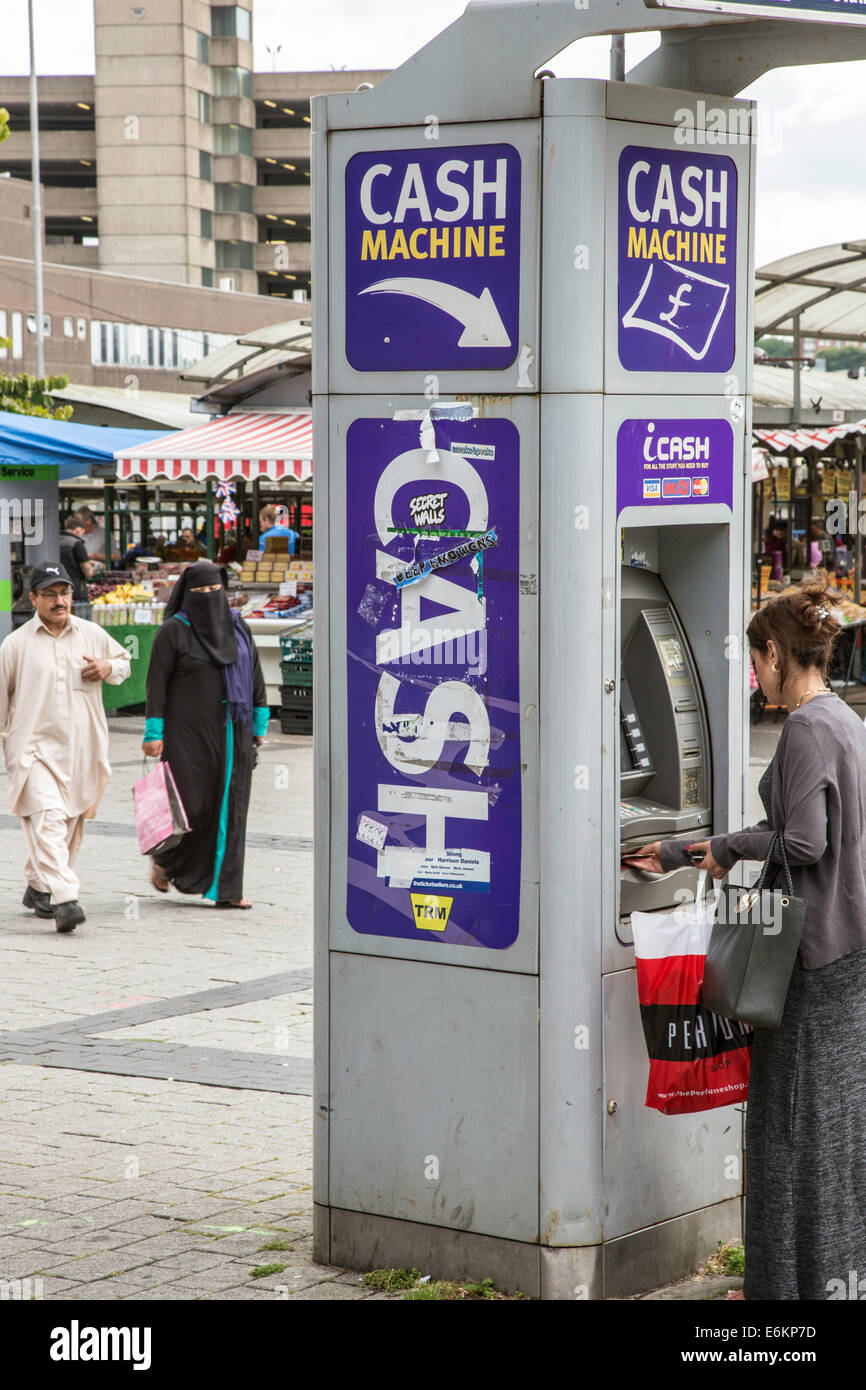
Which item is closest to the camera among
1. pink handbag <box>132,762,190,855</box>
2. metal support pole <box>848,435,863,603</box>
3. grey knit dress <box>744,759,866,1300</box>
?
grey knit dress <box>744,759,866,1300</box>

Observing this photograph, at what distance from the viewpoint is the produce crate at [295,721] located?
16.4 meters

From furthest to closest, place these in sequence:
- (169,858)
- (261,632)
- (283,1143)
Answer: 1. (261,632)
2. (169,858)
3. (283,1143)

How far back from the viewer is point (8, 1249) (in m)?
4.52

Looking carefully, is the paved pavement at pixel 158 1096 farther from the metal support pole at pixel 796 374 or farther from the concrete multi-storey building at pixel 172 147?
Result: the concrete multi-storey building at pixel 172 147

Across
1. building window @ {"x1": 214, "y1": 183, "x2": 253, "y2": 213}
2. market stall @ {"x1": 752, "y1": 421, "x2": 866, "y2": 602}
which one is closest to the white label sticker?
market stall @ {"x1": 752, "y1": 421, "x2": 866, "y2": 602}

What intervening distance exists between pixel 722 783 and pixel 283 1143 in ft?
6.37

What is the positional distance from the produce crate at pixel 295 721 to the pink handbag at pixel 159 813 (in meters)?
7.36

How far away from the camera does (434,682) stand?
417cm

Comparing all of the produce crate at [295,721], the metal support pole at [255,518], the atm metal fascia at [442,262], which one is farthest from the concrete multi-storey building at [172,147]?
the atm metal fascia at [442,262]

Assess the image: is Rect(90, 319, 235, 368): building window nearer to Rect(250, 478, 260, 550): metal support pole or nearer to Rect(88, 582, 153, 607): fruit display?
Rect(250, 478, 260, 550): metal support pole

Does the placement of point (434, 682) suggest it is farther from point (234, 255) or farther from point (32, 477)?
point (234, 255)

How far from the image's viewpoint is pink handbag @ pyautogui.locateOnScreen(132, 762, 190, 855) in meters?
8.81
